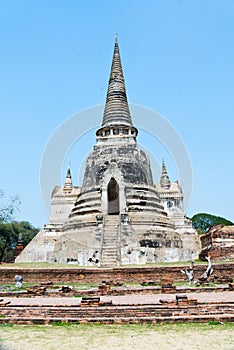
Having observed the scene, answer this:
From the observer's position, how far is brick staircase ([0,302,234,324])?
5594mm

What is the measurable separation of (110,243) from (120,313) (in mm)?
11391

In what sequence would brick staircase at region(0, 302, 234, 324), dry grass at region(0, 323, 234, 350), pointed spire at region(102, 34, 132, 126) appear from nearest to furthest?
dry grass at region(0, 323, 234, 350) < brick staircase at region(0, 302, 234, 324) < pointed spire at region(102, 34, 132, 126)

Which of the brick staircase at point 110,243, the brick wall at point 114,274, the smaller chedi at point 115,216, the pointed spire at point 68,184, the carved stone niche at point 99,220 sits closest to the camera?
the brick wall at point 114,274

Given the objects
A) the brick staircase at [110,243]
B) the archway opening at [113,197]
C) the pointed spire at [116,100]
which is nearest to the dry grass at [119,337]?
the brick staircase at [110,243]

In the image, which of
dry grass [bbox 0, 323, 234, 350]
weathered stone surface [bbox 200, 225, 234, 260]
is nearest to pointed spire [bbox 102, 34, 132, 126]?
weathered stone surface [bbox 200, 225, 234, 260]

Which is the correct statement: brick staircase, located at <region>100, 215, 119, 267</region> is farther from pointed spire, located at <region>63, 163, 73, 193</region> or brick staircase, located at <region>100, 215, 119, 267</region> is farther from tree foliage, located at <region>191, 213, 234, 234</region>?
tree foliage, located at <region>191, 213, 234, 234</region>

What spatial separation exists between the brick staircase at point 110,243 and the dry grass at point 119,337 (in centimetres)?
1049

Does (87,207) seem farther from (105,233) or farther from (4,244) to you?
(4,244)

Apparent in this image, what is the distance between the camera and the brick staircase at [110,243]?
15961 mm

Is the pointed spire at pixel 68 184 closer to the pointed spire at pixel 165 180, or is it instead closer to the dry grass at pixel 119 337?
the pointed spire at pixel 165 180

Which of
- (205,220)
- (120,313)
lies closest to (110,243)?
(120,313)

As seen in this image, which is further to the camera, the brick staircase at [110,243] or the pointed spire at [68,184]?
the pointed spire at [68,184]

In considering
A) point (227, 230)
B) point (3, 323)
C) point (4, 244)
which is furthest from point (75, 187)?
point (3, 323)

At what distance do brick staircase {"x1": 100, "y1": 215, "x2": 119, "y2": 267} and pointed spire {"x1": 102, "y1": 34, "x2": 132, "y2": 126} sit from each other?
9.00 m
